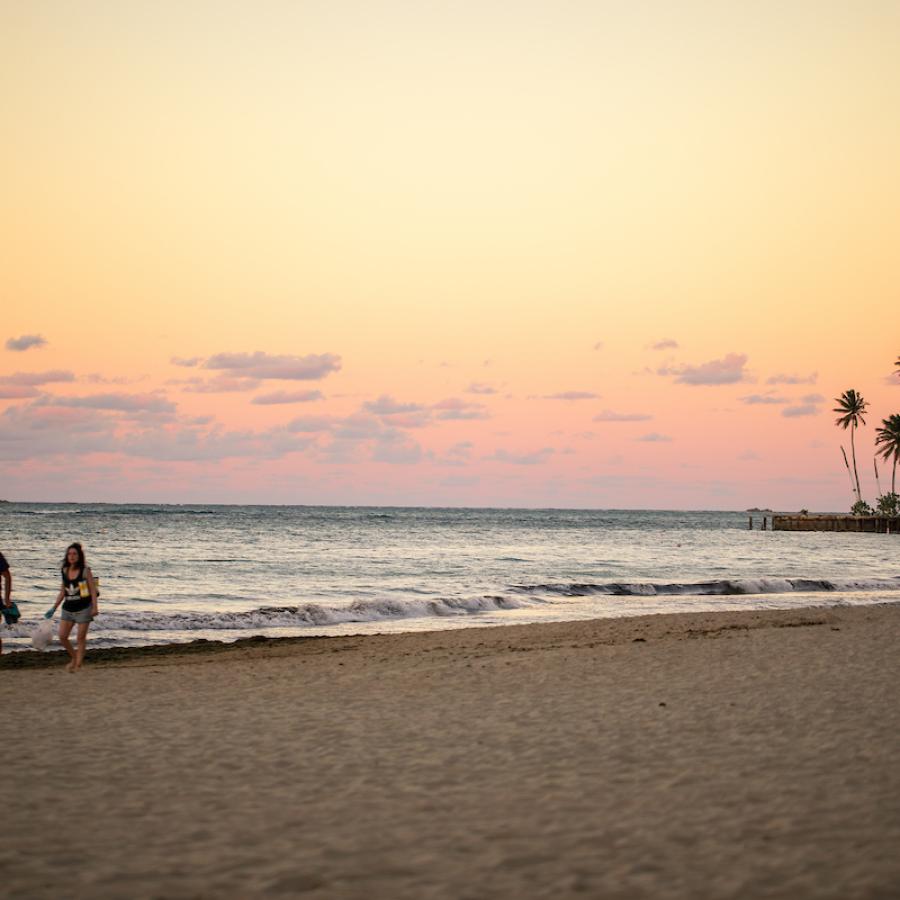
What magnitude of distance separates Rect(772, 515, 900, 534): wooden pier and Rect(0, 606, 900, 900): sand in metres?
103

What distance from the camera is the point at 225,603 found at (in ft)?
99.7

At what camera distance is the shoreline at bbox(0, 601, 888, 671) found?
729 inches

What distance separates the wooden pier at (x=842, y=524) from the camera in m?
109

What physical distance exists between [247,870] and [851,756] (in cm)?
552

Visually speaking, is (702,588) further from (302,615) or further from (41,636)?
(41,636)

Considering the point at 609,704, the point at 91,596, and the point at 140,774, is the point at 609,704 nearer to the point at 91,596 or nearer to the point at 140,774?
the point at 140,774

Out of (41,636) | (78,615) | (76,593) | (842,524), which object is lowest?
(842,524)

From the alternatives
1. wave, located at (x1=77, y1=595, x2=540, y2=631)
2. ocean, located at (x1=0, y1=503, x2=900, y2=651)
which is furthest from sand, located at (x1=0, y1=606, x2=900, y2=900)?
ocean, located at (x1=0, y1=503, x2=900, y2=651)

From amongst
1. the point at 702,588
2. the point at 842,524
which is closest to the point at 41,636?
the point at 702,588

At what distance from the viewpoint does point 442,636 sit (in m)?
21.5

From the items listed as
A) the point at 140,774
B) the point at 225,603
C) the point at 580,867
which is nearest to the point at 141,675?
the point at 140,774

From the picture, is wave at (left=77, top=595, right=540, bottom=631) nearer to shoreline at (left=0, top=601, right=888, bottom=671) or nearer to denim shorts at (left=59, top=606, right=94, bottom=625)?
shoreline at (left=0, top=601, right=888, bottom=671)

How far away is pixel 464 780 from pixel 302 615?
1948 centimetres

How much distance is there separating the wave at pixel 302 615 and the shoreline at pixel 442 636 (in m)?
2.38
